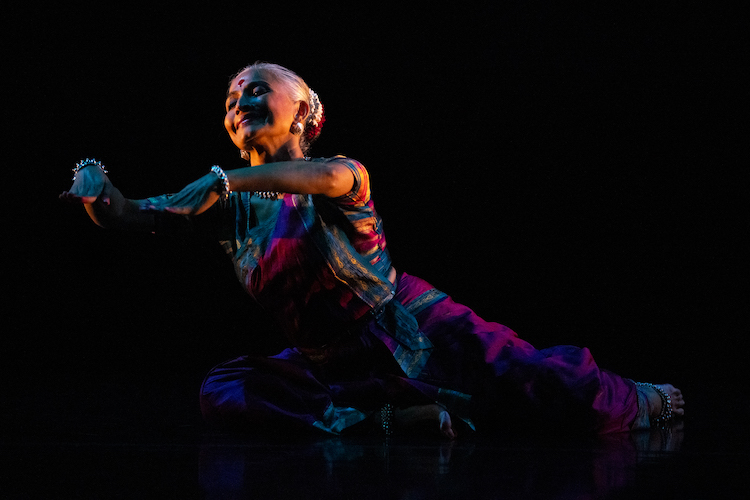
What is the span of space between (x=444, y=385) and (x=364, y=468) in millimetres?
487

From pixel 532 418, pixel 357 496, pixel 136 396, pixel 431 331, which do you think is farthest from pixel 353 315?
pixel 136 396

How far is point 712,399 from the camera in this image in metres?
2.36

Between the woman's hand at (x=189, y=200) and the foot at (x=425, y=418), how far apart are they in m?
0.68

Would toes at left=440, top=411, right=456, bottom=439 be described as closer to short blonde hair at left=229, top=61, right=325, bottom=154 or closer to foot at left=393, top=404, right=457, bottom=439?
foot at left=393, top=404, right=457, bottom=439

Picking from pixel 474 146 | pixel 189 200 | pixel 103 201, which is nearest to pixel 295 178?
pixel 189 200

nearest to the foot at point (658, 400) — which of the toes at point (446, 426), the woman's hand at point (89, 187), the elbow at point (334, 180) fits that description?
the toes at point (446, 426)

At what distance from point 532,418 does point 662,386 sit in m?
0.39

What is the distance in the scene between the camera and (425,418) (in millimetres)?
1608

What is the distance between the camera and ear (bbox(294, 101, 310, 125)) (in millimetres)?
1875

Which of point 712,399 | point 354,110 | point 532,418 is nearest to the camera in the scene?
point 532,418

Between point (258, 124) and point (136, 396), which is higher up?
point (258, 124)

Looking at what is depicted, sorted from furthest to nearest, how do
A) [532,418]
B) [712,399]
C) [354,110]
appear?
[354,110], [712,399], [532,418]

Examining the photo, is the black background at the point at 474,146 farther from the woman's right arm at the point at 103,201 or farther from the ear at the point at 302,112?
the woman's right arm at the point at 103,201

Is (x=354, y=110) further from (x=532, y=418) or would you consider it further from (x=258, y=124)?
Result: (x=532, y=418)
